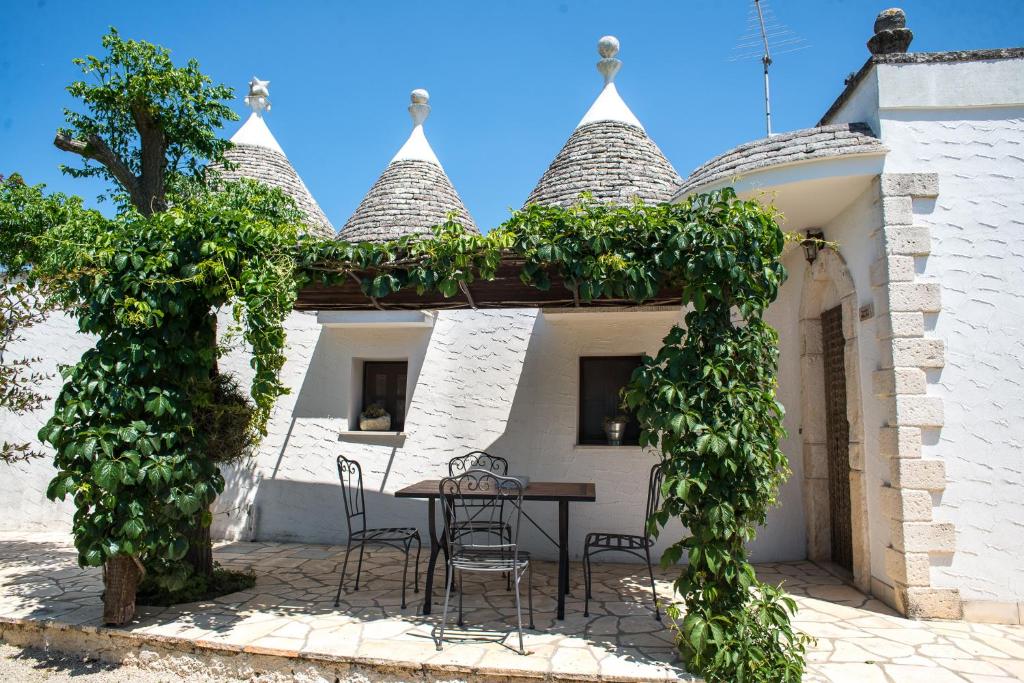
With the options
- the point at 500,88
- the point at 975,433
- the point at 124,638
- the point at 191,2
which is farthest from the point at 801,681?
the point at 191,2

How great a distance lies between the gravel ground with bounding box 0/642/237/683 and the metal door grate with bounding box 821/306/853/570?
5.92 metres

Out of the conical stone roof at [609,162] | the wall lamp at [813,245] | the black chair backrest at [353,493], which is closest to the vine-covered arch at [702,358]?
the black chair backrest at [353,493]

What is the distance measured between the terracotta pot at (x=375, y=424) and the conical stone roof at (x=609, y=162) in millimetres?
3587

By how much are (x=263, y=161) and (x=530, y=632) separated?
362 inches

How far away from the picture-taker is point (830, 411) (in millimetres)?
6492

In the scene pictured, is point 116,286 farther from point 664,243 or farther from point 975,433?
point 975,433

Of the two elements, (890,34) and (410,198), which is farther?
(410,198)

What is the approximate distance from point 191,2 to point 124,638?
220 inches

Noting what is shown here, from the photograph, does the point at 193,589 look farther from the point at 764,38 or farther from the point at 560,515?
the point at 764,38

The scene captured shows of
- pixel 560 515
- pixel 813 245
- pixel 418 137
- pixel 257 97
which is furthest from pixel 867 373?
pixel 257 97

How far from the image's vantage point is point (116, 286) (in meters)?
4.47

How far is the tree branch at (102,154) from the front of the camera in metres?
7.31

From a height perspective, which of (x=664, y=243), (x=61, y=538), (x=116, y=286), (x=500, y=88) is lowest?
(x=61, y=538)

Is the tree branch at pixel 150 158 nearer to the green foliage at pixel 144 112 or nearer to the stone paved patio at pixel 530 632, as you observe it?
the green foliage at pixel 144 112
